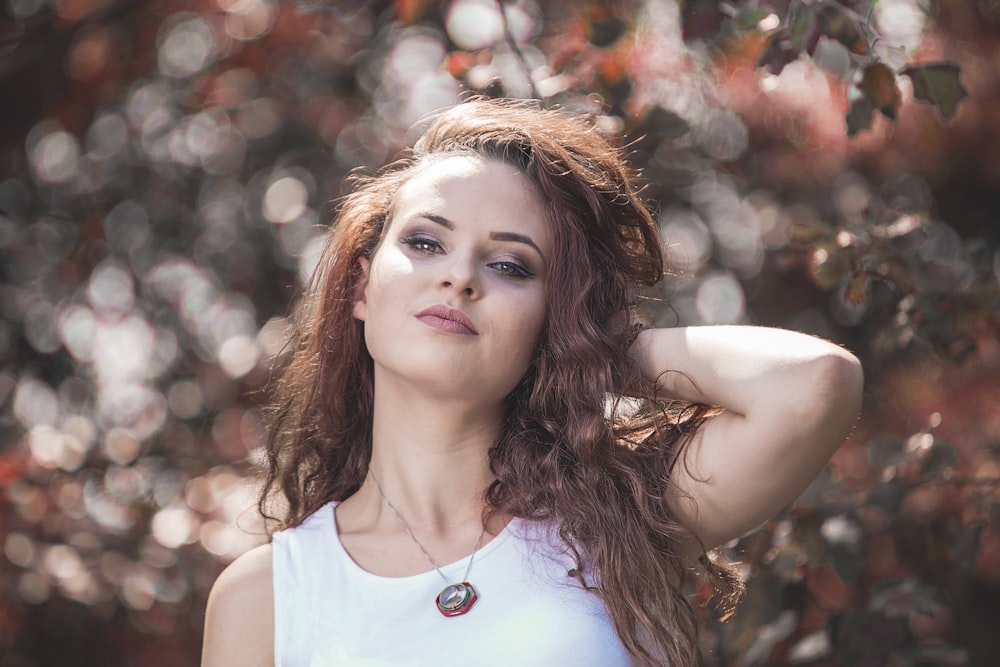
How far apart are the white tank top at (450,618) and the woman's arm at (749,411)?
267 mm

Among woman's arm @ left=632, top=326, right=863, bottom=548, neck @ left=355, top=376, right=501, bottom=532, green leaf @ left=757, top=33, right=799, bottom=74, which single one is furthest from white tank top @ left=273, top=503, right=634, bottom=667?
green leaf @ left=757, top=33, right=799, bottom=74

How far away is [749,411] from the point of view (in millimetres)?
1807

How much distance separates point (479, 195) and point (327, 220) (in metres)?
2.32

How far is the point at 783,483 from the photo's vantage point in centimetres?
184

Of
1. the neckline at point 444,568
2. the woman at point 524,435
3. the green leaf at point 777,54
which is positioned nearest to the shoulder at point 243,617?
the woman at point 524,435

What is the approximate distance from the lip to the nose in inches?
1.5

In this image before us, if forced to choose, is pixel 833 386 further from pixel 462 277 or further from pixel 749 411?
pixel 462 277

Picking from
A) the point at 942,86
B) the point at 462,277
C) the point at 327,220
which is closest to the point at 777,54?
the point at 942,86

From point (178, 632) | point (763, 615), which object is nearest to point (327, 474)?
point (763, 615)

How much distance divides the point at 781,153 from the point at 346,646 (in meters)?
2.80

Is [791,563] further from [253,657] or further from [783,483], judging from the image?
[253,657]

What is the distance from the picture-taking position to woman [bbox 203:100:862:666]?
6.02 feet

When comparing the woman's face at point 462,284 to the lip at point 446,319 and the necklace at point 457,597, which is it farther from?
the necklace at point 457,597

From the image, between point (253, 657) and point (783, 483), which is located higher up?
point (783, 483)
